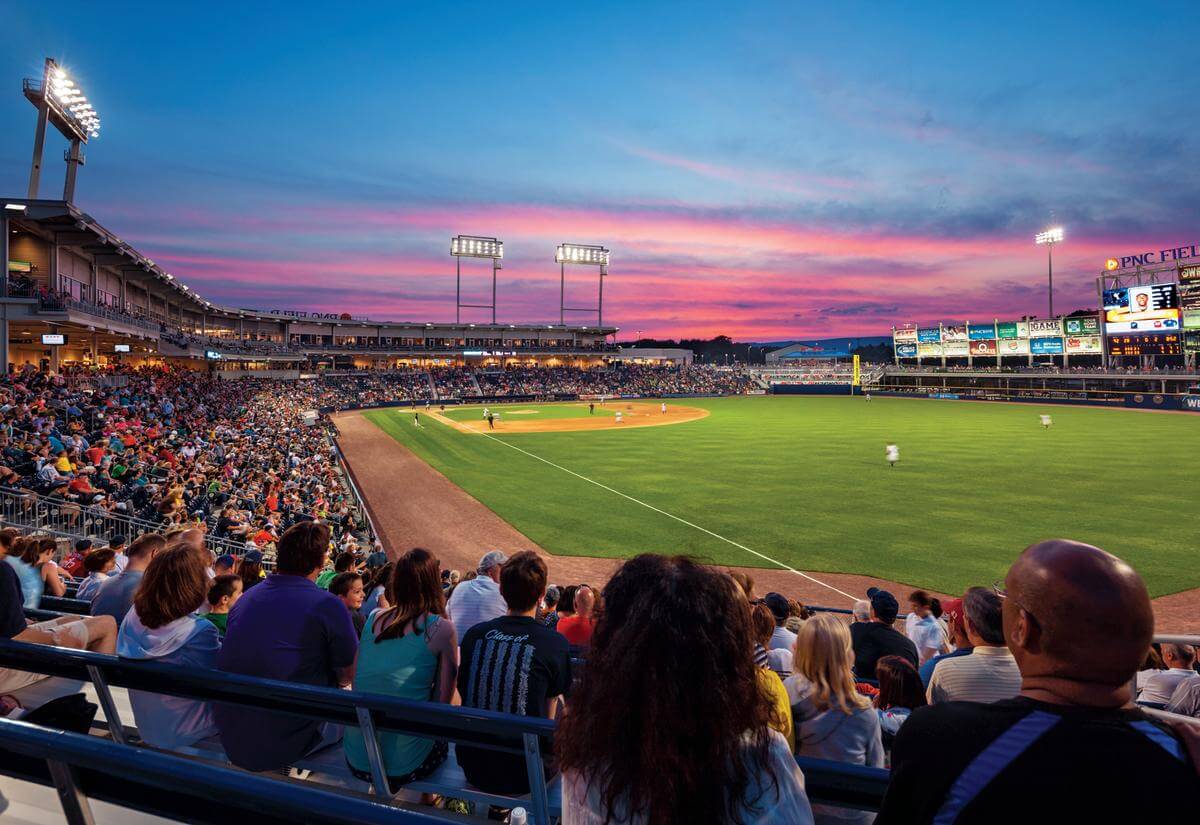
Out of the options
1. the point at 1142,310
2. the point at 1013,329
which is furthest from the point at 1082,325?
the point at 1142,310

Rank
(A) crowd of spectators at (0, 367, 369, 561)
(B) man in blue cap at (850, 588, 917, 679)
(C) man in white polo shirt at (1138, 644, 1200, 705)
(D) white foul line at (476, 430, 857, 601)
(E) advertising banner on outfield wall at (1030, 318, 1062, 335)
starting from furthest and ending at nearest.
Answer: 1. (E) advertising banner on outfield wall at (1030, 318, 1062, 335)
2. (D) white foul line at (476, 430, 857, 601)
3. (A) crowd of spectators at (0, 367, 369, 561)
4. (B) man in blue cap at (850, 588, 917, 679)
5. (C) man in white polo shirt at (1138, 644, 1200, 705)

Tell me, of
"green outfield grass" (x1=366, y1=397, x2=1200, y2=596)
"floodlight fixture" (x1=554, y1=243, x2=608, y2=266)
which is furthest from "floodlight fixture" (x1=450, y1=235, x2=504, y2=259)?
"green outfield grass" (x1=366, y1=397, x2=1200, y2=596)

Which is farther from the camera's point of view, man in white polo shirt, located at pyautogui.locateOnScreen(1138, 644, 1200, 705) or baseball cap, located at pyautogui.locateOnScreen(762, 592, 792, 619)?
baseball cap, located at pyautogui.locateOnScreen(762, 592, 792, 619)

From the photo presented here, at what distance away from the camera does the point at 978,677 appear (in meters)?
4.29

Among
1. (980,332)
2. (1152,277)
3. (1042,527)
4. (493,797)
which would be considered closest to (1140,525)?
(1042,527)

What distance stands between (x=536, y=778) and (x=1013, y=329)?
95.7 m

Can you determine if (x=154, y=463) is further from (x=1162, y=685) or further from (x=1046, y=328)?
(x=1046, y=328)

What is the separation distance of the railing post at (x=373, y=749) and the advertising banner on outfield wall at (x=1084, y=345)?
291 feet

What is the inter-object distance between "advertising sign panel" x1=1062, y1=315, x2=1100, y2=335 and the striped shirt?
279ft

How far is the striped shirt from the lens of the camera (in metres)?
4.23

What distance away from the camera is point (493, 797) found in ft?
10.4

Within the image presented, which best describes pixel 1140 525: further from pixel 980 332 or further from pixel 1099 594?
pixel 980 332

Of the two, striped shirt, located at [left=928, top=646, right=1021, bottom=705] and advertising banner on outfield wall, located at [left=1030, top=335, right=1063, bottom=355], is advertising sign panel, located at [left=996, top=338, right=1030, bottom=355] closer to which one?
advertising banner on outfield wall, located at [left=1030, top=335, right=1063, bottom=355]

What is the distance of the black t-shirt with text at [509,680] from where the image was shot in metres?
3.26
